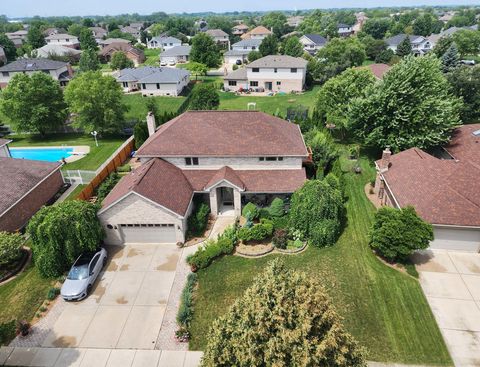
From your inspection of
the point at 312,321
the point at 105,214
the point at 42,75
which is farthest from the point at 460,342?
the point at 42,75

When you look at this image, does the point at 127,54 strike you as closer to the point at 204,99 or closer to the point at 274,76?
the point at 274,76

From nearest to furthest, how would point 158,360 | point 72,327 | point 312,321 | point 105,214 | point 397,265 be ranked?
1. point 312,321
2. point 158,360
3. point 72,327
4. point 397,265
5. point 105,214

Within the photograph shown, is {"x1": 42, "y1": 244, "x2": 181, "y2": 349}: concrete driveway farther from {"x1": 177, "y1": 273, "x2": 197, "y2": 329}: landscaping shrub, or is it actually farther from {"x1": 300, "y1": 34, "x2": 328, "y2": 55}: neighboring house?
{"x1": 300, "y1": 34, "x2": 328, "y2": 55}: neighboring house

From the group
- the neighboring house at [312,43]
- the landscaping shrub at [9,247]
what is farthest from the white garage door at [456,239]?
the neighboring house at [312,43]

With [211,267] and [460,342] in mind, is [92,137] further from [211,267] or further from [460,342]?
[460,342]

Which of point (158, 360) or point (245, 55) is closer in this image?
point (158, 360)

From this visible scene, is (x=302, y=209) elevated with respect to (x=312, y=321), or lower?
lower

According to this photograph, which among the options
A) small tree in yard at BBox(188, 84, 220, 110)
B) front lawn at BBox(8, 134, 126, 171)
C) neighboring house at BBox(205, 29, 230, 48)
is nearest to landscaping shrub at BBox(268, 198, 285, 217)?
front lawn at BBox(8, 134, 126, 171)

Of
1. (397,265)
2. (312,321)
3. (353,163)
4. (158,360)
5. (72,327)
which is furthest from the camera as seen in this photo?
(353,163)
